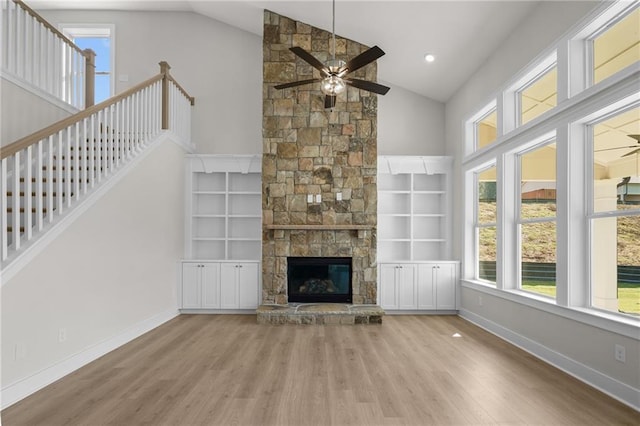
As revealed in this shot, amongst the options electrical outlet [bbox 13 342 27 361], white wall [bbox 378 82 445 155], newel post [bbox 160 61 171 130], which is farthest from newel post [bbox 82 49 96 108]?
white wall [bbox 378 82 445 155]

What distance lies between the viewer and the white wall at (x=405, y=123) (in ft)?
22.9

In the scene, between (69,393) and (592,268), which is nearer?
(69,393)

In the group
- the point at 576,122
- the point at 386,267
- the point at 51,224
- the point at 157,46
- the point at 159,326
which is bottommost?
the point at 159,326

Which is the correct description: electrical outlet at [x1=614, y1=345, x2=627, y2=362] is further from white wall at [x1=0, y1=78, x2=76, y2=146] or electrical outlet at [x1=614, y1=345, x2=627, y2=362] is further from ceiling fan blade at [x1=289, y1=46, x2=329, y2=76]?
white wall at [x1=0, y1=78, x2=76, y2=146]

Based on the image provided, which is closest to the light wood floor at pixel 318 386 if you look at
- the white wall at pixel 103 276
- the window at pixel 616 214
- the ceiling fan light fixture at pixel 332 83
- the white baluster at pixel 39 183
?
the white wall at pixel 103 276

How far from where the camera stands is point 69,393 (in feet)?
10.0

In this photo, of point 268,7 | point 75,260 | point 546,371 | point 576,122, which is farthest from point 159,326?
point 576,122

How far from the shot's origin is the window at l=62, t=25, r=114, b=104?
717cm

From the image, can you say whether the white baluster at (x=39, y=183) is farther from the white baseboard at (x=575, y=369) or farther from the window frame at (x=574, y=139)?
the white baseboard at (x=575, y=369)

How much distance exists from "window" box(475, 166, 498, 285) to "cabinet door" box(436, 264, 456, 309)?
43 cm

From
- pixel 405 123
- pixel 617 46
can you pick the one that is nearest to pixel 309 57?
pixel 617 46

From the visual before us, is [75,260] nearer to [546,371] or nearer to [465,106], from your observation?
[546,371]

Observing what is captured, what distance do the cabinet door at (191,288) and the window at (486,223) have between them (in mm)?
4489

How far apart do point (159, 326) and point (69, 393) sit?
237 cm
